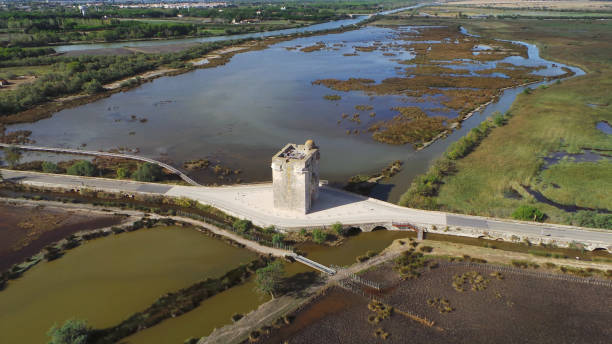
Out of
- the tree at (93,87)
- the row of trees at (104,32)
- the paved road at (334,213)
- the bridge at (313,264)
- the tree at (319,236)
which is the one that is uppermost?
the row of trees at (104,32)

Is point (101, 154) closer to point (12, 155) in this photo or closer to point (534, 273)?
point (12, 155)

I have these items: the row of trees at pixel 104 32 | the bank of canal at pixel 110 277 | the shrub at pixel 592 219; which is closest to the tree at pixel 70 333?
the bank of canal at pixel 110 277

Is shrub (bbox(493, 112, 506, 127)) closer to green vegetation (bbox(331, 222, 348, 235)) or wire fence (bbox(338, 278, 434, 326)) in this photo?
green vegetation (bbox(331, 222, 348, 235))

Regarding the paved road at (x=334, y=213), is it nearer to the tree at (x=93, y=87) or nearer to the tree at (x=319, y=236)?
the tree at (x=319, y=236)

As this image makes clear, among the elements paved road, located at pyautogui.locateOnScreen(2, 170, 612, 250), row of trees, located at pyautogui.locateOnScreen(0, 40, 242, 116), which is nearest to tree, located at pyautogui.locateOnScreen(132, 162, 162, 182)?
paved road, located at pyautogui.locateOnScreen(2, 170, 612, 250)

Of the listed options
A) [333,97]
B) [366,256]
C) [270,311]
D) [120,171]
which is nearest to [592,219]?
[366,256]

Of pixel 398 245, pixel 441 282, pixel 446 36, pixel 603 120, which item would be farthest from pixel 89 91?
pixel 446 36
